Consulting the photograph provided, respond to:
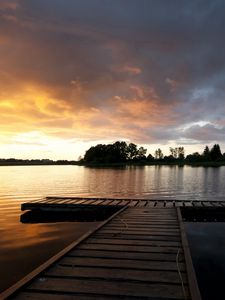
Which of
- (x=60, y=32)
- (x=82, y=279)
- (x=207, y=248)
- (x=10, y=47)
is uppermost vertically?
(x=60, y=32)

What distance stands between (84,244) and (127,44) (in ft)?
53.0

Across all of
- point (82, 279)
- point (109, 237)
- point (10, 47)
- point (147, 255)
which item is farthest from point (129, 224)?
point (10, 47)

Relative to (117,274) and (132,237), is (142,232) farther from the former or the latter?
(117,274)

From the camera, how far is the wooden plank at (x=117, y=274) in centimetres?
530

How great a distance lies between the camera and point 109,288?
494 cm

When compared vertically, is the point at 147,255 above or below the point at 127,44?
below

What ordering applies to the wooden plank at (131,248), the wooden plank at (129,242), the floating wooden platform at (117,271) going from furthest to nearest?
the wooden plank at (129,242)
the wooden plank at (131,248)
the floating wooden platform at (117,271)

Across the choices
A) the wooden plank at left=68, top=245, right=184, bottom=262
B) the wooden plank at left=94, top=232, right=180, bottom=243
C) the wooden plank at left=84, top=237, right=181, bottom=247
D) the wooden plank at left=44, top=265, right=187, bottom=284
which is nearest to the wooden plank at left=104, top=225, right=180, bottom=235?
the wooden plank at left=94, top=232, right=180, bottom=243

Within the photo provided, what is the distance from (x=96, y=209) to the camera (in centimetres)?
1672

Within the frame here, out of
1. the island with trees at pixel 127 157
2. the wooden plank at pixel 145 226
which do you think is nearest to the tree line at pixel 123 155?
the island with trees at pixel 127 157

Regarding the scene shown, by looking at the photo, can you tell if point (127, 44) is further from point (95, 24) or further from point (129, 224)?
point (129, 224)

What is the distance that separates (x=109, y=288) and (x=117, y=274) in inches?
25.0

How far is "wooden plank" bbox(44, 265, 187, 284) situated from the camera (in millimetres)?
5305

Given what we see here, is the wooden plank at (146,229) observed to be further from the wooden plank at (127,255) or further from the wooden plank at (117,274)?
the wooden plank at (117,274)
